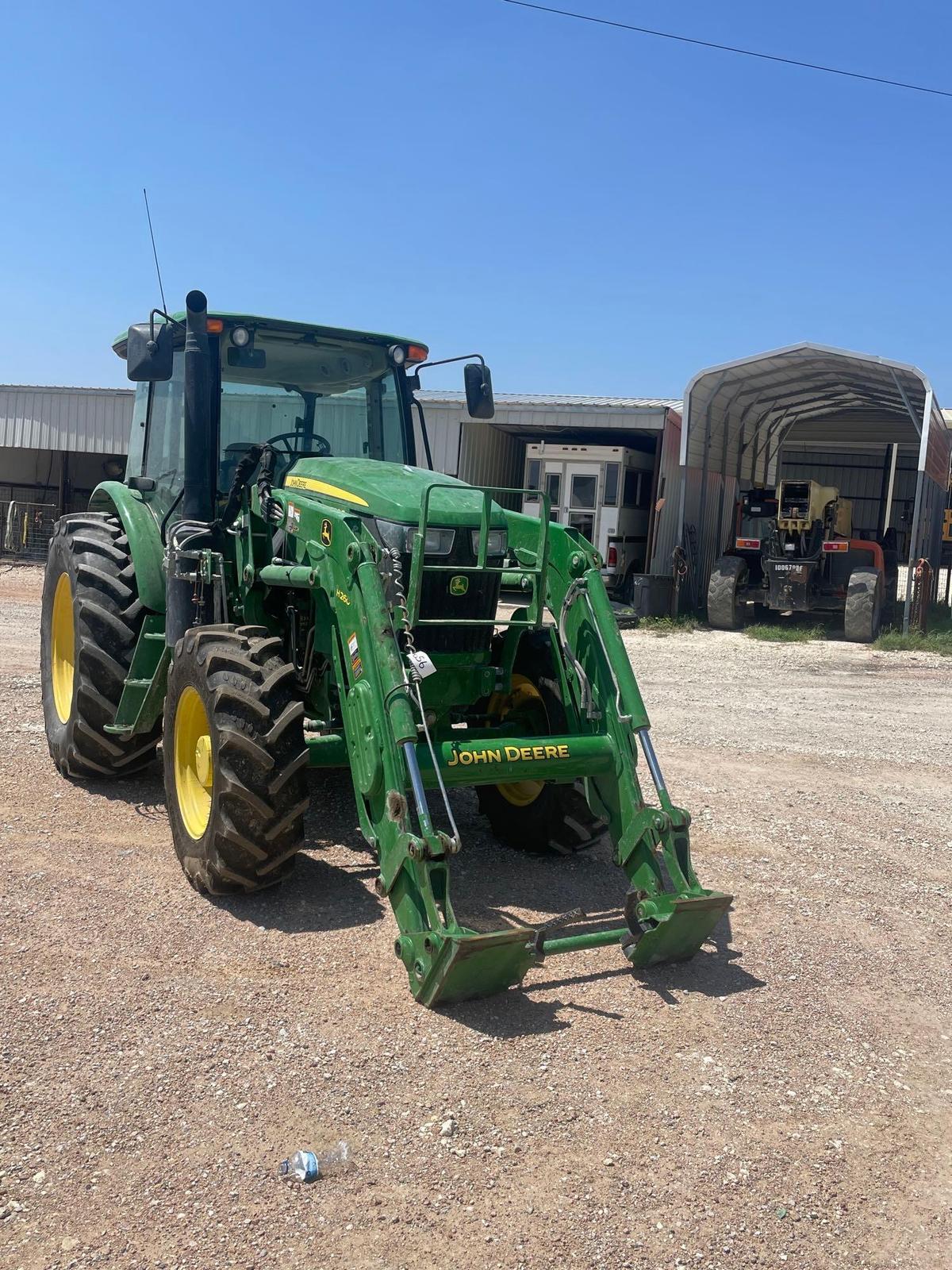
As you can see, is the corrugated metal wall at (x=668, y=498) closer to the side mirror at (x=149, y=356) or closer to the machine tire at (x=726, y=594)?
the machine tire at (x=726, y=594)

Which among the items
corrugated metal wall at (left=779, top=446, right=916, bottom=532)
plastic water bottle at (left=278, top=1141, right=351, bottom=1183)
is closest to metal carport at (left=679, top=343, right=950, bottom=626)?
corrugated metal wall at (left=779, top=446, right=916, bottom=532)

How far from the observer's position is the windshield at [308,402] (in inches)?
244

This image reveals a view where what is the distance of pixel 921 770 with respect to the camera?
849 cm

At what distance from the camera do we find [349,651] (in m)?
4.73

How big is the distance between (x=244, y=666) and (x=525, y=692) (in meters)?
1.45

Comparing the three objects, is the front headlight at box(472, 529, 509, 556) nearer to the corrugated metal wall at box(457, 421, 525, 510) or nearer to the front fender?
the front fender

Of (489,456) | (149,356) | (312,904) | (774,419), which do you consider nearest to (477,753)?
(312,904)

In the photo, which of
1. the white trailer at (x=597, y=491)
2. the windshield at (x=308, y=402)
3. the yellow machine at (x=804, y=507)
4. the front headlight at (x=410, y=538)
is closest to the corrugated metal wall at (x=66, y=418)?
the white trailer at (x=597, y=491)

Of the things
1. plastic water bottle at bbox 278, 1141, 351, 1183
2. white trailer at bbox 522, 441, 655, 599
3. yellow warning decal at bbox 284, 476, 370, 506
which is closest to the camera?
plastic water bottle at bbox 278, 1141, 351, 1183

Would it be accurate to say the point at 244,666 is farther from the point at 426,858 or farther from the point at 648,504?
the point at 648,504

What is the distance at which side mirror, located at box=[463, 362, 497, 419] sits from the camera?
643cm

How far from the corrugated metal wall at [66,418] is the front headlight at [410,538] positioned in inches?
726

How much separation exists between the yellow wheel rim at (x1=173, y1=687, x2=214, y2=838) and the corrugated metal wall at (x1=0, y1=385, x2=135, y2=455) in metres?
18.0

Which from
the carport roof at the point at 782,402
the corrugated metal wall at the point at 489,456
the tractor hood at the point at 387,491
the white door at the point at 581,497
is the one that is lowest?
the tractor hood at the point at 387,491
